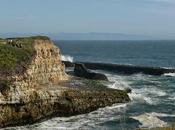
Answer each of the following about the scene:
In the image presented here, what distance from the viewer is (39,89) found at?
56188mm

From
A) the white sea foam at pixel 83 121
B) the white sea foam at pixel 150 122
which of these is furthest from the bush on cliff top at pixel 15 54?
the white sea foam at pixel 150 122

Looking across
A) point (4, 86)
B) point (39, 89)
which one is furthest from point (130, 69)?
point (4, 86)

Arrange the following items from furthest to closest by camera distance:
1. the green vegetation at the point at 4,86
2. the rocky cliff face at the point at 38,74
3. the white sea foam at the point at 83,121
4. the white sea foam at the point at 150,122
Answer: the rocky cliff face at the point at 38,74
the green vegetation at the point at 4,86
the white sea foam at the point at 83,121
the white sea foam at the point at 150,122

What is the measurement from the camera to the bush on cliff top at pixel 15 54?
56625 millimetres

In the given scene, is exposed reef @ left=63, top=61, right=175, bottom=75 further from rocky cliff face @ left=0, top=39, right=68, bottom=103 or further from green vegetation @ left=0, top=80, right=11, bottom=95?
green vegetation @ left=0, top=80, right=11, bottom=95

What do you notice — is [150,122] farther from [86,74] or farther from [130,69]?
[130,69]

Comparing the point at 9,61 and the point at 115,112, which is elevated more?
the point at 9,61

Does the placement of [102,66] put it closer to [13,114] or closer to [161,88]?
[161,88]

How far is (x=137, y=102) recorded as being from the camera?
65.3 meters

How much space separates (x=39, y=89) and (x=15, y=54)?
7921 mm

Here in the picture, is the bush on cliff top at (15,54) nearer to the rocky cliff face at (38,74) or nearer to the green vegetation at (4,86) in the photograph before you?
the rocky cliff face at (38,74)

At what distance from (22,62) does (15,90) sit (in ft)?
26.4

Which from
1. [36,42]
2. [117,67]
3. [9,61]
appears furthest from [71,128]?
[117,67]

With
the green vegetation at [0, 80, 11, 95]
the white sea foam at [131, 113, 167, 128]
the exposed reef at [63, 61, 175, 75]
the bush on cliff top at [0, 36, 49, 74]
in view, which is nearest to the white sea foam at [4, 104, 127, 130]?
the green vegetation at [0, 80, 11, 95]
